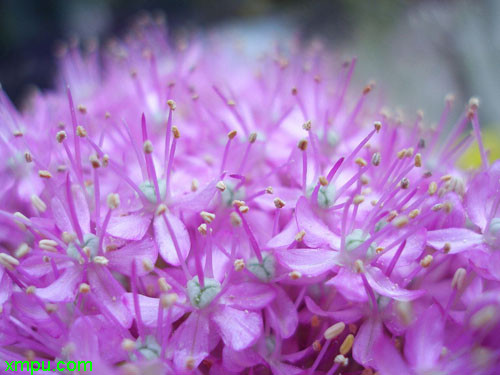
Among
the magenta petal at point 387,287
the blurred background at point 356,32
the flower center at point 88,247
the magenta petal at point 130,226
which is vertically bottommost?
the magenta petal at point 387,287

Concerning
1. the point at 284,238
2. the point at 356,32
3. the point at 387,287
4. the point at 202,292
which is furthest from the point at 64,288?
the point at 356,32

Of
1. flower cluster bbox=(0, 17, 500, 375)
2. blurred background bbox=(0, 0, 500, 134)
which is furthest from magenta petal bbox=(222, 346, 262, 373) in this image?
blurred background bbox=(0, 0, 500, 134)

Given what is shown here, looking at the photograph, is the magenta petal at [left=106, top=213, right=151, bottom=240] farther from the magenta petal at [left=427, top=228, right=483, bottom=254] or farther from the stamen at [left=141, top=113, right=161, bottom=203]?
the magenta petal at [left=427, top=228, right=483, bottom=254]

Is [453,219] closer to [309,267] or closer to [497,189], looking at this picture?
[497,189]

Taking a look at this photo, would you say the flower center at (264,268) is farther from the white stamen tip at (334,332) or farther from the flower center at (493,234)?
the flower center at (493,234)

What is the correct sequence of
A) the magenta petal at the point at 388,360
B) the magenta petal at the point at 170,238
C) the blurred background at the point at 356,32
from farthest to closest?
the blurred background at the point at 356,32
the magenta petal at the point at 170,238
the magenta petal at the point at 388,360

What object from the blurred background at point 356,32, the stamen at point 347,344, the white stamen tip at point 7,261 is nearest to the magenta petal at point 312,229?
the stamen at point 347,344
